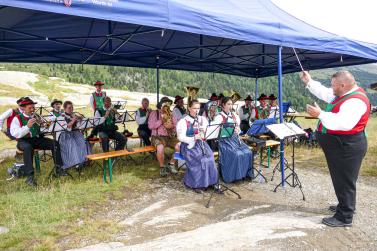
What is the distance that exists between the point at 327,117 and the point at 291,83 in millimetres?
152906

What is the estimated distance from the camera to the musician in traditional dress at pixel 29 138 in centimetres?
588

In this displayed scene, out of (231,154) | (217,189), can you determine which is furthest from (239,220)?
(231,154)

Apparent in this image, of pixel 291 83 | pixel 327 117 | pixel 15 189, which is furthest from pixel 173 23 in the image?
pixel 291 83

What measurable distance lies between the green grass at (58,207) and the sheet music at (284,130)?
106 inches

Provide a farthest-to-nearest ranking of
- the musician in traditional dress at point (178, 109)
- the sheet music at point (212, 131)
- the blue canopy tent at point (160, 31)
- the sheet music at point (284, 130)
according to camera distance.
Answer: the musician in traditional dress at point (178, 109) → the sheet music at point (212, 131) → the sheet music at point (284, 130) → the blue canopy tent at point (160, 31)

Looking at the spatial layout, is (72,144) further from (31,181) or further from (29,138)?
(31,181)

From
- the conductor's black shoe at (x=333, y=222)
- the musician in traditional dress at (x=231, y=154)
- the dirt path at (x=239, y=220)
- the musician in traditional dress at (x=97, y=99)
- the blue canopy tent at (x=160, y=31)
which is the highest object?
the blue canopy tent at (x=160, y=31)

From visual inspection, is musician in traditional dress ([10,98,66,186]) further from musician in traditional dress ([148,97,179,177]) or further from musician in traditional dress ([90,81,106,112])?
musician in traditional dress ([90,81,106,112])

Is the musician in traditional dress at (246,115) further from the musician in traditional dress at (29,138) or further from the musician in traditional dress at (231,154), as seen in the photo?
the musician in traditional dress at (29,138)

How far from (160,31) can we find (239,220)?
438cm

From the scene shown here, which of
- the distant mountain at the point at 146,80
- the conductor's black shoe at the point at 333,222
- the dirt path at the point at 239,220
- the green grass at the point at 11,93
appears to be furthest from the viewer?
the distant mountain at the point at 146,80

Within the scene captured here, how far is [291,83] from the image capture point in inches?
5832

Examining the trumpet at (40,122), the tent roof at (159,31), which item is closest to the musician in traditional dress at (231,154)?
the tent roof at (159,31)

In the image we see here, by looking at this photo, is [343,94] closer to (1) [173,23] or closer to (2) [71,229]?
(1) [173,23]
